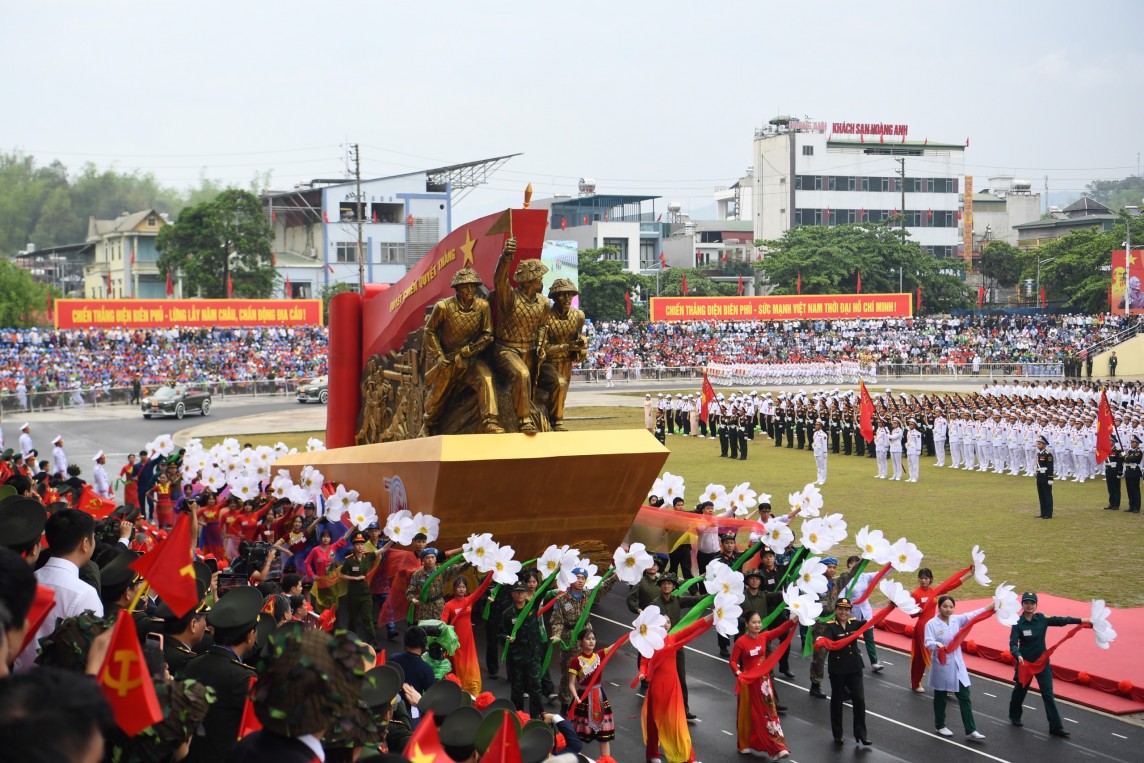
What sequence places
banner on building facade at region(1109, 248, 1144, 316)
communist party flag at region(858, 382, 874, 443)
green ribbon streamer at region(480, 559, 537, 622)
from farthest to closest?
1. banner on building facade at region(1109, 248, 1144, 316)
2. communist party flag at region(858, 382, 874, 443)
3. green ribbon streamer at region(480, 559, 537, 622)

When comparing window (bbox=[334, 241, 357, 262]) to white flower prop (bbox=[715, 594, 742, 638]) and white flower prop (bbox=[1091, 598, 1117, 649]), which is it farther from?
white flower prop (bbox=[1091, 598, 1117, 649])

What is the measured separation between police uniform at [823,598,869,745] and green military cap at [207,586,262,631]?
5676 mm

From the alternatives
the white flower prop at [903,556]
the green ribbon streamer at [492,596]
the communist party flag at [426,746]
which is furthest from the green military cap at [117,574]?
the white flower prop at [903,556]

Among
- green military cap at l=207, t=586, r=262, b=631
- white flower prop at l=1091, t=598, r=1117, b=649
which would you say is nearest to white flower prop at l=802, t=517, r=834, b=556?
white flower prop at l=1091, t=598, r=1117, b=649

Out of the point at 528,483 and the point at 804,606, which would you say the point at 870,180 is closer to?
the point at 528,483

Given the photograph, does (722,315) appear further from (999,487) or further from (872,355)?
(999,487)

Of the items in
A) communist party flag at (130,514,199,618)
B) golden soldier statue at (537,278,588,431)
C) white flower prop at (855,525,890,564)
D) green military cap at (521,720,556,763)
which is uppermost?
golden soldier statue at (537,278,588,431)

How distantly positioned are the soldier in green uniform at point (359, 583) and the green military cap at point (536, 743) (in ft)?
22.5

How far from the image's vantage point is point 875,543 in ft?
31.7

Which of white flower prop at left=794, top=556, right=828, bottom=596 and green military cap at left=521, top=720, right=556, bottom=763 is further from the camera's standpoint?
white flower prop at left=794, top=556, right=828, bottom=596

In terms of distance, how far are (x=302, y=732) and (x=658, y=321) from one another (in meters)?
54.7

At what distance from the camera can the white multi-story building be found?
258ft

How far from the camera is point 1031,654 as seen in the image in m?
9.49

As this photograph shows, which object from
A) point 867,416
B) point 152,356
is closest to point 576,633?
point 867,416
